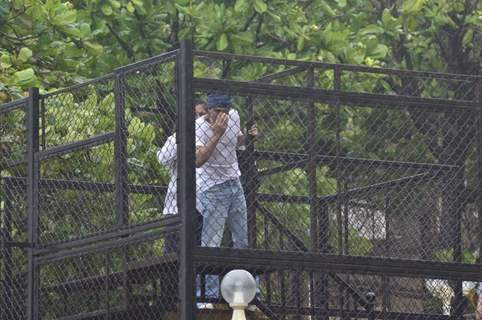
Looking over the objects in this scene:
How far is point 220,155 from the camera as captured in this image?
40.0 ft

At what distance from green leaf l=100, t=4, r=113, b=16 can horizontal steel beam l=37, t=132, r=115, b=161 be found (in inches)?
263

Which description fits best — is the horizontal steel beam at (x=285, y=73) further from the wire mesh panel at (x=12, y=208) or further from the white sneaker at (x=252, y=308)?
the wire mesh panel at (x=12, y=208)

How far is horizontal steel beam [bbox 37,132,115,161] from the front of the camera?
11.9 metres

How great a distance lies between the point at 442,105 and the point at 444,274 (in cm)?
128

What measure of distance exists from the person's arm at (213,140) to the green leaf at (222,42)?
697 centimetres

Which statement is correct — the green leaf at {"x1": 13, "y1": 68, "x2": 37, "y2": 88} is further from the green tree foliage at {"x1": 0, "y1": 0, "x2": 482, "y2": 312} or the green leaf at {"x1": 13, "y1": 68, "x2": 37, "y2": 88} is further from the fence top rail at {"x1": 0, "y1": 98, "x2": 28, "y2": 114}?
the fence top rail at {"x1": 0, "y1": 98, "x2": 28, "y2": 114}

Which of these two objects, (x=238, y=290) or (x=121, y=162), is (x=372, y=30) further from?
(x=238, y=290)

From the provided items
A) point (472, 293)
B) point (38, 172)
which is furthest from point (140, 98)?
point (472, 293)

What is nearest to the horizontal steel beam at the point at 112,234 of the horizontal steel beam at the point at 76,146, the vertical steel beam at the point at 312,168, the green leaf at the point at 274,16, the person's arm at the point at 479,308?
the horizontal steel beam at the point at 76,146

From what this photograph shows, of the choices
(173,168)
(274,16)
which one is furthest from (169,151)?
(274,16)

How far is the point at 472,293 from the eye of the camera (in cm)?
1314

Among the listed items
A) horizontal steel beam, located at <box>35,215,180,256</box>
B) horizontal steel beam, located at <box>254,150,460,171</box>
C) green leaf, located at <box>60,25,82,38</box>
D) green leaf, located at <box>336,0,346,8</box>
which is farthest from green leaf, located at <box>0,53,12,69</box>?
green leaf, located at <box>336,0,346,8</box>

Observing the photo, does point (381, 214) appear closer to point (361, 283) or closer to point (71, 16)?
point (361, 283)

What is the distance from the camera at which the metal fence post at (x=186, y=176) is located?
1108cm
